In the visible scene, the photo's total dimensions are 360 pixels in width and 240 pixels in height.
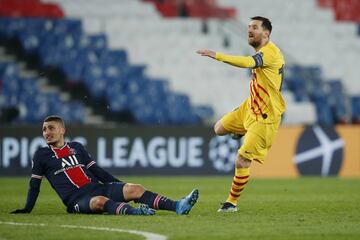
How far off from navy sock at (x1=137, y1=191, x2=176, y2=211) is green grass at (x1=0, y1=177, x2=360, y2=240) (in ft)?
0.33

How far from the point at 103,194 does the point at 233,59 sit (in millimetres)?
1839

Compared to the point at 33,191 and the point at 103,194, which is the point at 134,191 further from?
the point at 33,191

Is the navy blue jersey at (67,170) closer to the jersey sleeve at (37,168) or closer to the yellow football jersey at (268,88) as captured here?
the jersey sleeve at (37,168)

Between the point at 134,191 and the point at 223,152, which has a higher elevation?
the point at 134,191

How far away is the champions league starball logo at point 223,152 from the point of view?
17.7m

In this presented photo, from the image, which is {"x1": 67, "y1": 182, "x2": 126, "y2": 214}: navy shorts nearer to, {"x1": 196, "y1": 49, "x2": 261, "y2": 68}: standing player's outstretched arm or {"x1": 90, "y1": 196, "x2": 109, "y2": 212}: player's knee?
{"x1": 90, "y1": 196, "x2": 109, "y2": 212}: player's knee

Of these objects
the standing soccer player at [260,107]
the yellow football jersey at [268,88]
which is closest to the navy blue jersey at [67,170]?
the standing soccer player at [260,107]

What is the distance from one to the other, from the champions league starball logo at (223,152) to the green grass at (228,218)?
3.70 meters

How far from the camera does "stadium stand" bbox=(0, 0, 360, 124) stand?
2031 cm

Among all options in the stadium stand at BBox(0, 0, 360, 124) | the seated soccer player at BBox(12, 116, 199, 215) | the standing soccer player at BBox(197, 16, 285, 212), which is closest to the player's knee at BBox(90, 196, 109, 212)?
the seated soccer player at BBox(12, 116, 199, 215)

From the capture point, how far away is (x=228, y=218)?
852 cm

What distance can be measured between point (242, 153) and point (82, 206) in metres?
1.90

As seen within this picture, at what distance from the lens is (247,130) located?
968cm

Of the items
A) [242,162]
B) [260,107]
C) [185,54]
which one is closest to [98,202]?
[242,162]
